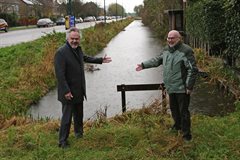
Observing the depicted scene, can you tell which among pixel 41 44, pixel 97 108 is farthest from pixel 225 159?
pixel 41 44

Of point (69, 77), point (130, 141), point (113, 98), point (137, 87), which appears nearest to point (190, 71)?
point (130, 141)

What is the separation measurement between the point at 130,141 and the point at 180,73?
4.52 feet

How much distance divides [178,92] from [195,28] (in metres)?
11.2

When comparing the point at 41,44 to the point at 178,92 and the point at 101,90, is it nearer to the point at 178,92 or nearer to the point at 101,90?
the point at 101,90

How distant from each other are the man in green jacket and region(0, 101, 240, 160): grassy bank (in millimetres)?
408

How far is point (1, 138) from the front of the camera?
6980 mm

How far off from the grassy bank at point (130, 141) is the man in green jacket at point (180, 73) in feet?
1.34

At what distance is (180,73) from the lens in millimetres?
6250

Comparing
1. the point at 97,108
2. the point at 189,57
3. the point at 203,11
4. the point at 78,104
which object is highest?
the point at 203,11

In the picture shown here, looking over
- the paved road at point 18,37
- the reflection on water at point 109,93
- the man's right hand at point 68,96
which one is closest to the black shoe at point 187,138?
the man's right hand at point 68,96

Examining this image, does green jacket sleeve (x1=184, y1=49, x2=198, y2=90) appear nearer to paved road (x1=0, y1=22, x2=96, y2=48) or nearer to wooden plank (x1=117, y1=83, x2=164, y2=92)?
wooden plank (x1=117, y1=83, x2=164, y2=92)

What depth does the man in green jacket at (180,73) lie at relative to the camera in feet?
20.1

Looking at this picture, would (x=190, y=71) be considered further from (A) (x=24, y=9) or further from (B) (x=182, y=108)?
(A) (x=24, y=9)

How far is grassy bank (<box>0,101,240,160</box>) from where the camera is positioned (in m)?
5.93
